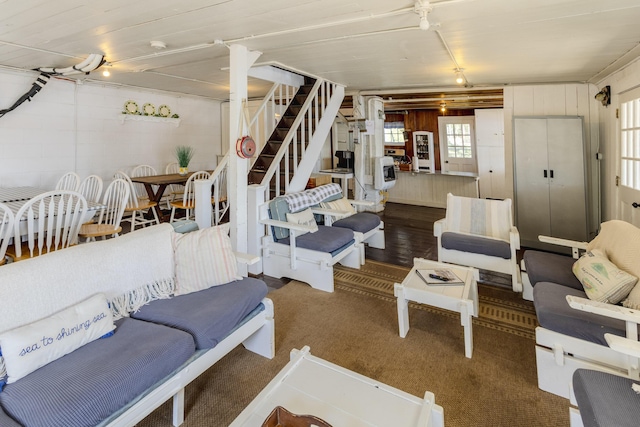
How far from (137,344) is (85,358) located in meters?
0.20

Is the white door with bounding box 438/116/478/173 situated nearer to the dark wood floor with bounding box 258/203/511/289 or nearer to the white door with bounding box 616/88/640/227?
the dark wood floor with bounding box 258/203/511/289

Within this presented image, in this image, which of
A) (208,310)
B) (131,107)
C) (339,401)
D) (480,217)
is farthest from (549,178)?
(131,107)

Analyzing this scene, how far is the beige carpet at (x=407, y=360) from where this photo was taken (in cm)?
181

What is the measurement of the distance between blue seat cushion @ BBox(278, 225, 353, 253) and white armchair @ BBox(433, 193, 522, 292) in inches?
41.8

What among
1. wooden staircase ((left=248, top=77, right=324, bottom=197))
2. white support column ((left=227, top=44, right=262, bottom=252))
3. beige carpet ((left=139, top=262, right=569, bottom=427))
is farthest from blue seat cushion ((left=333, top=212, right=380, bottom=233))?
white support column ((left=227, top=44, right=262, bottom=252))

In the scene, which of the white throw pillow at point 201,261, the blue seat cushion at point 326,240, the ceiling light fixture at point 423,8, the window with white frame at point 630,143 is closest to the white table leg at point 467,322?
the blue seat cushion at point 326,240

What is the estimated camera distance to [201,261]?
2.24 m

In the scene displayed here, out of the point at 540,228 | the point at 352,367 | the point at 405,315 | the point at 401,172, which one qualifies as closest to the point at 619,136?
the point at 540,228

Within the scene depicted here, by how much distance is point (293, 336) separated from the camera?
2.53m

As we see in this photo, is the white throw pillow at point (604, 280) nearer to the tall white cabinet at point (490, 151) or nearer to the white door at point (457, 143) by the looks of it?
the tall white cabinet at point (490, 151)

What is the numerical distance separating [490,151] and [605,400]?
264 inches

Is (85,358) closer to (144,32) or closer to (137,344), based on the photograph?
(137,344)

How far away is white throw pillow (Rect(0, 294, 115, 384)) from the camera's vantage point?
53.4 inches

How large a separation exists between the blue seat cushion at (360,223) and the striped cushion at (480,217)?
91cm
